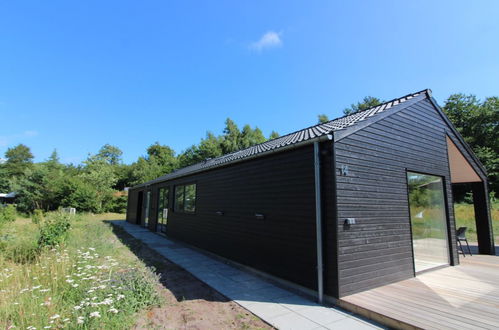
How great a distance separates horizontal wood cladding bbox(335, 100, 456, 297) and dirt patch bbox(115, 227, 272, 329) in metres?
1.47

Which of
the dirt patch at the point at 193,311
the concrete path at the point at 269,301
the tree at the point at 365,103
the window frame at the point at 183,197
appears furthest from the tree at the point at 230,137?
the dirt patch at the point at 193,311

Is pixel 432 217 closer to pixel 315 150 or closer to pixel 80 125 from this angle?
pixel 315 150

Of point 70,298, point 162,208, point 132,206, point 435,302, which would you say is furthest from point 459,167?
point 132,206

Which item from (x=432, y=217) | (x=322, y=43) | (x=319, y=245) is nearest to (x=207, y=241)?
(x=319, y=245)

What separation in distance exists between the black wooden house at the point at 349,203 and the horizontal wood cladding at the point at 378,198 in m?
0.02

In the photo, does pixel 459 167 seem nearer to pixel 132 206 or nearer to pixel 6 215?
pixel 132 206

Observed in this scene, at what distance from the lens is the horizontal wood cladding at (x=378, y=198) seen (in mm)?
3479

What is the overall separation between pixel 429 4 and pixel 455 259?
569 cm

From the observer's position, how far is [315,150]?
367cm

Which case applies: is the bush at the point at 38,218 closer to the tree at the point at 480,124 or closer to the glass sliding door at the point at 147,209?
the glass sliding door at the point at 147,209

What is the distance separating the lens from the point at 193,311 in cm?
309

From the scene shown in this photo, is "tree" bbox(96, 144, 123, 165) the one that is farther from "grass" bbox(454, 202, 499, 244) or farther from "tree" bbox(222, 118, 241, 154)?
"grass" bbox(454, 202, 499, 244)

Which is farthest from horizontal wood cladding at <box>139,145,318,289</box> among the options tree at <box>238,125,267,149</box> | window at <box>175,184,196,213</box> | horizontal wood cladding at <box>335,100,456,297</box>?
tree at <box>238,125,267,149</box>

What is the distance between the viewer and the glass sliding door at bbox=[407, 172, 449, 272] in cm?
465
